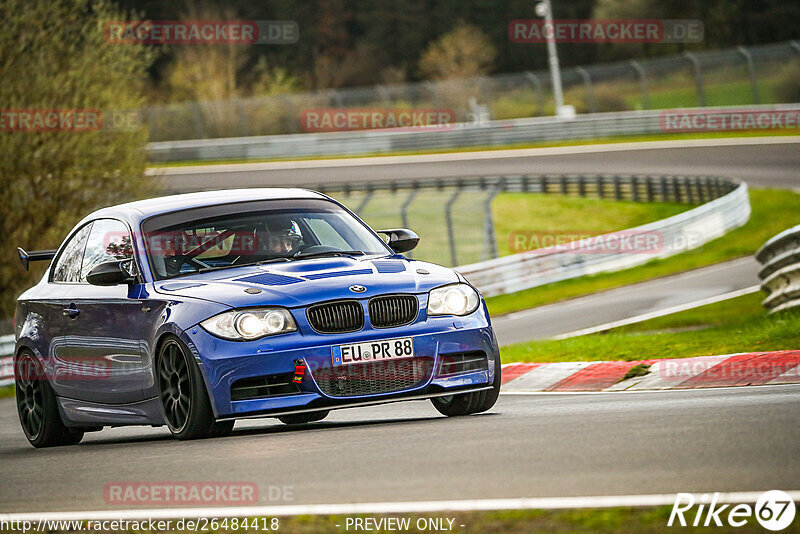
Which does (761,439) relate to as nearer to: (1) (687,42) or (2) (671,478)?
(2) (671,478)

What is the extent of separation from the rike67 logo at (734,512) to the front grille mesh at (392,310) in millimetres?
3524

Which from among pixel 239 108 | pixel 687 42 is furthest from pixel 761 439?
pixel 687 42

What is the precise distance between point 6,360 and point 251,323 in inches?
555

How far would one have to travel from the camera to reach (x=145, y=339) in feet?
28.7

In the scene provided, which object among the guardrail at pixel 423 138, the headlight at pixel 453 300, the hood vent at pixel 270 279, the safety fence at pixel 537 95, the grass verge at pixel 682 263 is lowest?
the grass verge at pixel 682 263

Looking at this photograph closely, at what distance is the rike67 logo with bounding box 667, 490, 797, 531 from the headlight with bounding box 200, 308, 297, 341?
3.62 meters

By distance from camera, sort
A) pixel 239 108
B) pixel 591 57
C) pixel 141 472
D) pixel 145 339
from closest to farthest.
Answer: pixel 141 472 → pixel 145 339 → pixel 239 108 → pixel 591 57

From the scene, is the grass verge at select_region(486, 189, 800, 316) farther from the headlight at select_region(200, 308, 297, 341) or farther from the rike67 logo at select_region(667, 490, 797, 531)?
the rike67 logo at select_region(667, 490, 797, 531)

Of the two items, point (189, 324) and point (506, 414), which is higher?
point (189, 324)

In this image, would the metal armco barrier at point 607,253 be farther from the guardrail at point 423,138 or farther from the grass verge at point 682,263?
the guardrail at point 423,138

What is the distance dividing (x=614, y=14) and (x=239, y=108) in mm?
33767

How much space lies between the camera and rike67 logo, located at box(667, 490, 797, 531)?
180 inches

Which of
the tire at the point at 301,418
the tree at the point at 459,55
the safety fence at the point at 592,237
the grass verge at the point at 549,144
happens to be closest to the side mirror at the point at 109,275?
the tire at the point at 301,418

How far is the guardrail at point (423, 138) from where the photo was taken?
1970 inches
